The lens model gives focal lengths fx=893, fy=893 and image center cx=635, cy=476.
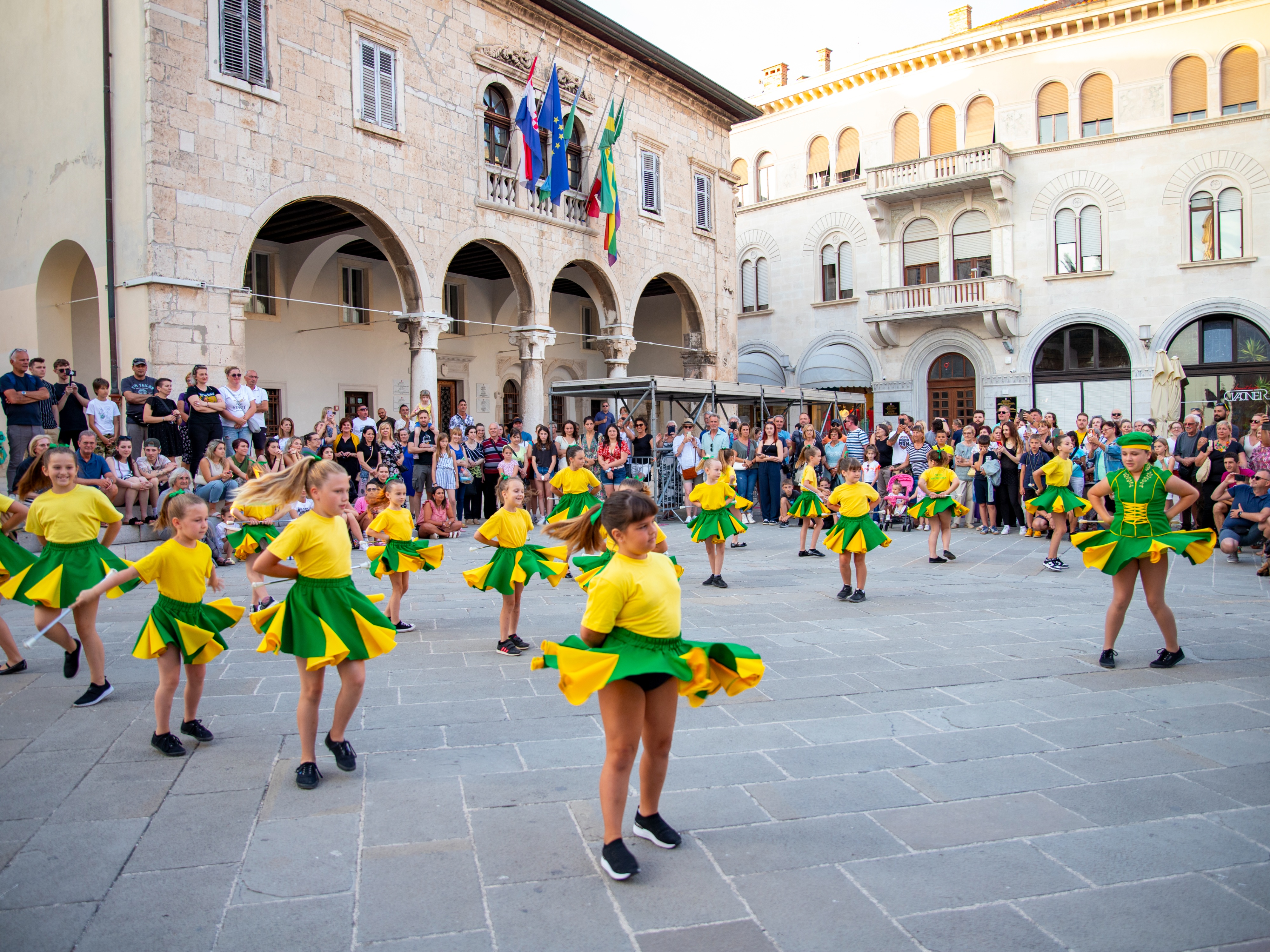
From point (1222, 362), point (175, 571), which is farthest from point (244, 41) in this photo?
point (1222, 362)

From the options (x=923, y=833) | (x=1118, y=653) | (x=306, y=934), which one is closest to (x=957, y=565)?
(x=1118, y=653)

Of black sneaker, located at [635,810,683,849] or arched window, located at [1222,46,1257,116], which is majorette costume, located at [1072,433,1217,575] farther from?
arched window, located at [1222,46,1257,116]

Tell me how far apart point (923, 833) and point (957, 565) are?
8495 millimetres

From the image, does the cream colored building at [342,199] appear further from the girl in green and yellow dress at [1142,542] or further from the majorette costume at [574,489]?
the girl in green and yellow dress at [1142,542]

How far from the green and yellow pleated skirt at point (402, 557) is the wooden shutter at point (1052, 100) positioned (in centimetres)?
2742

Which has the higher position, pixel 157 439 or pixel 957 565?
pixel 157 439

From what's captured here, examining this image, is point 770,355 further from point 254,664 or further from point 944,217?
point 254,664

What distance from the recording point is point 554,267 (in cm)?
2073

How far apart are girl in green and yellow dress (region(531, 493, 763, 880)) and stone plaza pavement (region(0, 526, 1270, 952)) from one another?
0.23 m

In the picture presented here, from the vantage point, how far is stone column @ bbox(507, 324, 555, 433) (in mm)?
20172

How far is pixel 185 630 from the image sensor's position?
15.6ft

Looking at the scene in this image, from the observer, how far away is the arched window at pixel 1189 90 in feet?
84.0

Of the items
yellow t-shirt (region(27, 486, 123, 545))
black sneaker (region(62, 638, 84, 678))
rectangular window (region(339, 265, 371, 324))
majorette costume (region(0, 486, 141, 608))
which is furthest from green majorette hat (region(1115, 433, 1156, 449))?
rectangular window (region(339, 265, 371, 324))

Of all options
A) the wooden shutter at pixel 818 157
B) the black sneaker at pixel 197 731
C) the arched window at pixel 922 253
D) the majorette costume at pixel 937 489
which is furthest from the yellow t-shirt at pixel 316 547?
the wooden shutter at pixel 818 157
